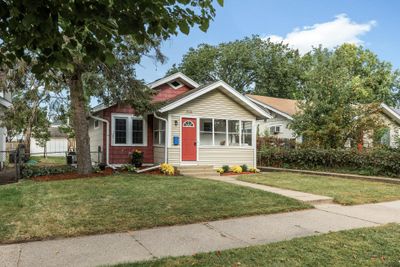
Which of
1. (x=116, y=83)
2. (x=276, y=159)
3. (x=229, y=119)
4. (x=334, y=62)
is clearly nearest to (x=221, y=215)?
(x=116, y=83)

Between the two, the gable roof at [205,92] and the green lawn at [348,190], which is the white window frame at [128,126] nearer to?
the gable roof at [205,92]

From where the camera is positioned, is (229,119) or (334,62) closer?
(229,119)

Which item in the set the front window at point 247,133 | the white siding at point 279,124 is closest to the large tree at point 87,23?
the front window at point 247,133

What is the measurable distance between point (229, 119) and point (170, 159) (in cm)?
347

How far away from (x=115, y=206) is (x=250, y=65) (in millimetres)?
36959

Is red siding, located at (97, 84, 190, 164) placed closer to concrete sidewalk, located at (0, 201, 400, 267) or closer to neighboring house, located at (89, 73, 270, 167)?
neighboring house, located at (89, 73, 270, 167)

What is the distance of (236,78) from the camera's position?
1690 inches

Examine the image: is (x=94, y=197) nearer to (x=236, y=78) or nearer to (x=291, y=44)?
(x=236, y=78)

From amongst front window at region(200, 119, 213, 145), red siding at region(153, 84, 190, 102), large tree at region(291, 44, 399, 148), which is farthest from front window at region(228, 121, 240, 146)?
large tree at region(291, 44, 399, 148)

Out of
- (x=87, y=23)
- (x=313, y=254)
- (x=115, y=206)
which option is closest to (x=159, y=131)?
(x=115, y=206)

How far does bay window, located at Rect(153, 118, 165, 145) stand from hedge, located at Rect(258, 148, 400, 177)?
5.66 meters

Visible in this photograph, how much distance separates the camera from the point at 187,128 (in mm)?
15820

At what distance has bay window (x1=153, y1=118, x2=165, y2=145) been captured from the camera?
16.4 meters

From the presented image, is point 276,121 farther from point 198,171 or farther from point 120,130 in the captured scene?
point 120,130
